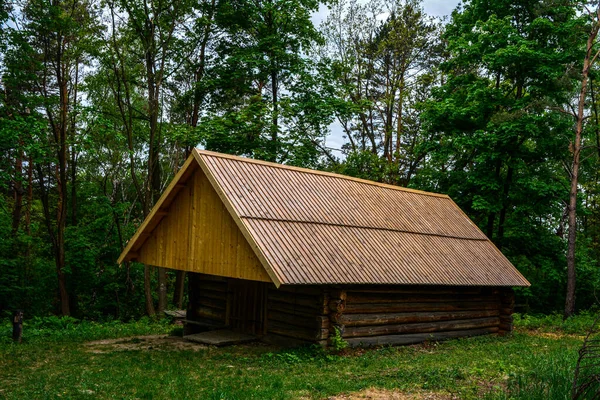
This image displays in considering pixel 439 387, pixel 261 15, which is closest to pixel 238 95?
pixel 261 15

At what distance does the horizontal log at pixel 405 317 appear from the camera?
49.3ft

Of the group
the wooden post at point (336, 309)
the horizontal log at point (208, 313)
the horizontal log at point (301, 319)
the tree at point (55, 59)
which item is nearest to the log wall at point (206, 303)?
the horizontal log at point (208, 313)

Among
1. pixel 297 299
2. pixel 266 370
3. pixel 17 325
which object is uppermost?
pixel 297 299

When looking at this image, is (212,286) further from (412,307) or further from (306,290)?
(412,307)

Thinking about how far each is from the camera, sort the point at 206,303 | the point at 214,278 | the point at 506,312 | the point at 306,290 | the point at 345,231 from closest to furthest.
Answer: the point at 306,290
the point at 345,231
the point at 214,278
the point at 206,303
the point at 506,312

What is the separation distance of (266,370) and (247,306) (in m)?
4.92

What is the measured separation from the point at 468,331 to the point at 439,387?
943cm

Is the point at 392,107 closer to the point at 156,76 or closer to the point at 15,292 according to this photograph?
the point at 156,76

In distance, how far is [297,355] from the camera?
13.8m

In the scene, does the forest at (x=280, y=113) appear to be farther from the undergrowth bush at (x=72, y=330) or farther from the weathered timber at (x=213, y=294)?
the weathered timber at (x=213, y=294)

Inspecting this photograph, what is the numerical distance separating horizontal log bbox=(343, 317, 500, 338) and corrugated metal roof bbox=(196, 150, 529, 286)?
1.55 meters

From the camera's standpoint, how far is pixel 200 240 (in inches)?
607

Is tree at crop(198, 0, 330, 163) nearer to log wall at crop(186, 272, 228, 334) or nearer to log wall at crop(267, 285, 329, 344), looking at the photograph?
log wall at crop(186, 272, 228, 334)

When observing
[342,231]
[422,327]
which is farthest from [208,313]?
[422,327]
